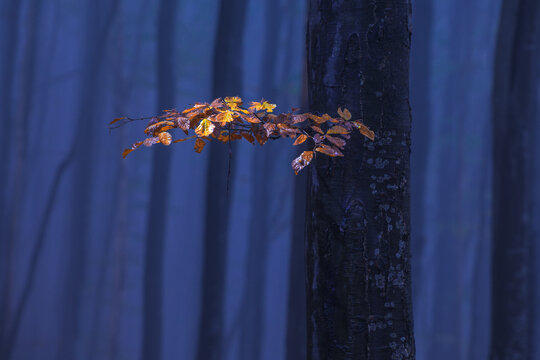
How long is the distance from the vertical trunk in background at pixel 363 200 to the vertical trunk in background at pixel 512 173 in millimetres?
4648

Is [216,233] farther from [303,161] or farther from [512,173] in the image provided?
[303,161]

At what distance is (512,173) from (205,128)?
5.62 m

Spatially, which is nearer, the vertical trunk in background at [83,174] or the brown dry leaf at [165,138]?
the brown dry leaf at [165,138]

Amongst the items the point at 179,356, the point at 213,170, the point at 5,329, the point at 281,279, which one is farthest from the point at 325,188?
the point at 179,356

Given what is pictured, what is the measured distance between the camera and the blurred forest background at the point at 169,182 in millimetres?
13781

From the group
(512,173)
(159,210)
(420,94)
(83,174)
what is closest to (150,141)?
(512,173)

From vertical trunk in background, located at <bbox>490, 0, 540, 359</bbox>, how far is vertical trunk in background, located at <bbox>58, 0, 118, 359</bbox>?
12.3m

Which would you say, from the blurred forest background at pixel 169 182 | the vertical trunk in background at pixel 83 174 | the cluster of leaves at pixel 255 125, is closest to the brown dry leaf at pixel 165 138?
the cluster of leaves at pixel 255 125

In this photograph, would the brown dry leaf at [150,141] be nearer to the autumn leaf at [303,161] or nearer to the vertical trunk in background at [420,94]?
the autumn leaf at [303,161]

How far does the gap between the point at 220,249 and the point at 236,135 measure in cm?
612

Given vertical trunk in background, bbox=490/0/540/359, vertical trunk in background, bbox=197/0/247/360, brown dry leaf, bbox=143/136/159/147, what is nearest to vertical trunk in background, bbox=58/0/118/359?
vertical trunk in background, bbox=197/0/247/360

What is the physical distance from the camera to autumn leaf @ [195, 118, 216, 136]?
200 cm

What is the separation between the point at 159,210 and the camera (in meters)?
12.5

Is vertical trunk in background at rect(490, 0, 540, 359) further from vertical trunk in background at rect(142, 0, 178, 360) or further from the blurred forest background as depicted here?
vertical trunk in background at rect(142, 0, 178, 360)
